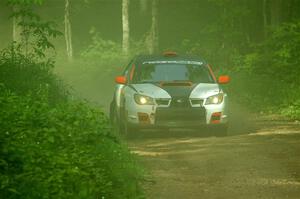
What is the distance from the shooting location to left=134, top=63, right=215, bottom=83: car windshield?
16.3 metres

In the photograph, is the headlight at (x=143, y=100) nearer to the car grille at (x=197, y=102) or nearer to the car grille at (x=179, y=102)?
the car grille at (x=179, y=102)

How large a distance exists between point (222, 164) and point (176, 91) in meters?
4.01

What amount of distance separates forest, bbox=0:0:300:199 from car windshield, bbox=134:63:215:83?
135 cm

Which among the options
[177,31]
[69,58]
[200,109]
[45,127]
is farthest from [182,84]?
[177,31]

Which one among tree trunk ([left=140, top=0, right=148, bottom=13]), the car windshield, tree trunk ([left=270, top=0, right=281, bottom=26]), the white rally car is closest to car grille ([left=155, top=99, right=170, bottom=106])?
the white rally car

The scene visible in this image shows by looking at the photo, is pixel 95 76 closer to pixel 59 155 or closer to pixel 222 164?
pixel 222 164

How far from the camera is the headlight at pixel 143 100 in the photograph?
15398 millimetres

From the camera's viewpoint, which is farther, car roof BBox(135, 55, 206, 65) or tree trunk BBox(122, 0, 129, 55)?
tree trunk BBox(122, 0, 129, 55)

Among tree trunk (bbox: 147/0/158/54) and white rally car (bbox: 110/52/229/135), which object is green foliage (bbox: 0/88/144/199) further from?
tree trunk (bbox: 147/0/158/54)

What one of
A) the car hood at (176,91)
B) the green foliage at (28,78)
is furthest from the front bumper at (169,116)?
the green foliage at (28,78)

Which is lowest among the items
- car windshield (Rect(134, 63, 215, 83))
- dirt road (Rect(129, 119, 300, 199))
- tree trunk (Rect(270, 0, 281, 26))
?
dirt road (Rect(129, 119, 300, 199))

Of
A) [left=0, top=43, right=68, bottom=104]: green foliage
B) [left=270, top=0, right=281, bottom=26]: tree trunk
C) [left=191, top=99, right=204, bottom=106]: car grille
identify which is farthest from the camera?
[left=270, top=0, right=281, bottom=26]: tree trunk

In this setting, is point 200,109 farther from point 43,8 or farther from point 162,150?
point 43,8

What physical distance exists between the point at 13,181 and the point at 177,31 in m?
41.2
